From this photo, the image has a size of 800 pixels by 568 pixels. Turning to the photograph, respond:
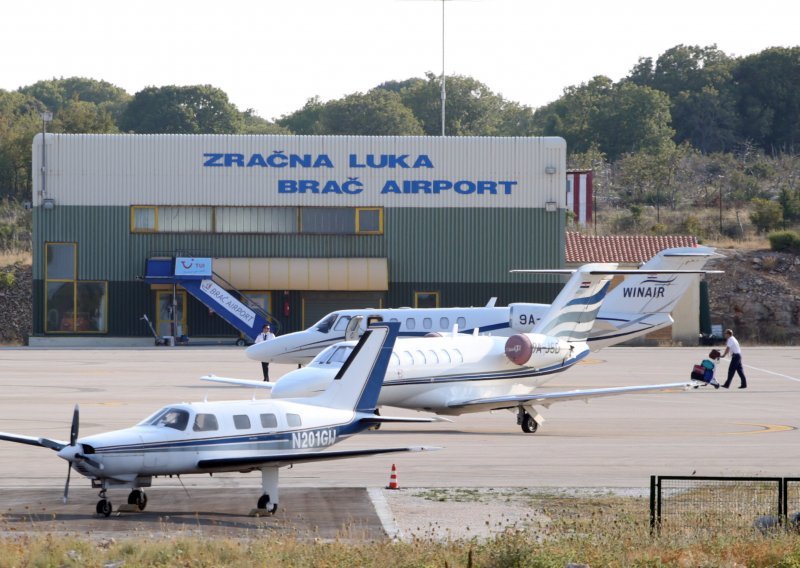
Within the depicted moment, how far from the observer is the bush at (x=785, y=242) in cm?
7006

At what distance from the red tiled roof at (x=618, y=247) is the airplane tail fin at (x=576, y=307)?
3225 centimetres

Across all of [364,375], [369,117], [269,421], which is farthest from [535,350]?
[369,117]

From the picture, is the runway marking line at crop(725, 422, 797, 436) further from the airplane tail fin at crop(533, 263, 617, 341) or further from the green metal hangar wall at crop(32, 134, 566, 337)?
the green metal hangar wall at crop(32, 134, 566, 337)

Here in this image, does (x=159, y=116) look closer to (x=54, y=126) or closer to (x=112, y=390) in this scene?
(x=54, y=126)

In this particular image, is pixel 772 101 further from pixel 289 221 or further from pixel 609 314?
pixel 609 314

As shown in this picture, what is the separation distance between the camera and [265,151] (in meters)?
60.3

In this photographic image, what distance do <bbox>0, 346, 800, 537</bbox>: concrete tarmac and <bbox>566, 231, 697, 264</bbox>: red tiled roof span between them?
63.7 ft

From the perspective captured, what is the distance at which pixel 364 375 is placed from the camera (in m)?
19.7

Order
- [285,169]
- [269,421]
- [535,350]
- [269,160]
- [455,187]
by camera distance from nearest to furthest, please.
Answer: [269,421] < [535,350] < [269,160] < [285,169] < [455,187]

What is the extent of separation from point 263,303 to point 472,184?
12211 millimetres

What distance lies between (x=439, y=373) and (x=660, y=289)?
17.0 metres

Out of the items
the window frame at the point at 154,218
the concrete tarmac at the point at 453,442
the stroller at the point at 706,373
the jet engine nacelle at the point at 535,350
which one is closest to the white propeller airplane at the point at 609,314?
the concrete tarmac at the point at 453,442

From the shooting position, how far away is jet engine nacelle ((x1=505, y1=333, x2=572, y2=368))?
27728 millimetres

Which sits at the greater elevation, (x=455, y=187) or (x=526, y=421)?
(x=455, y=187)
